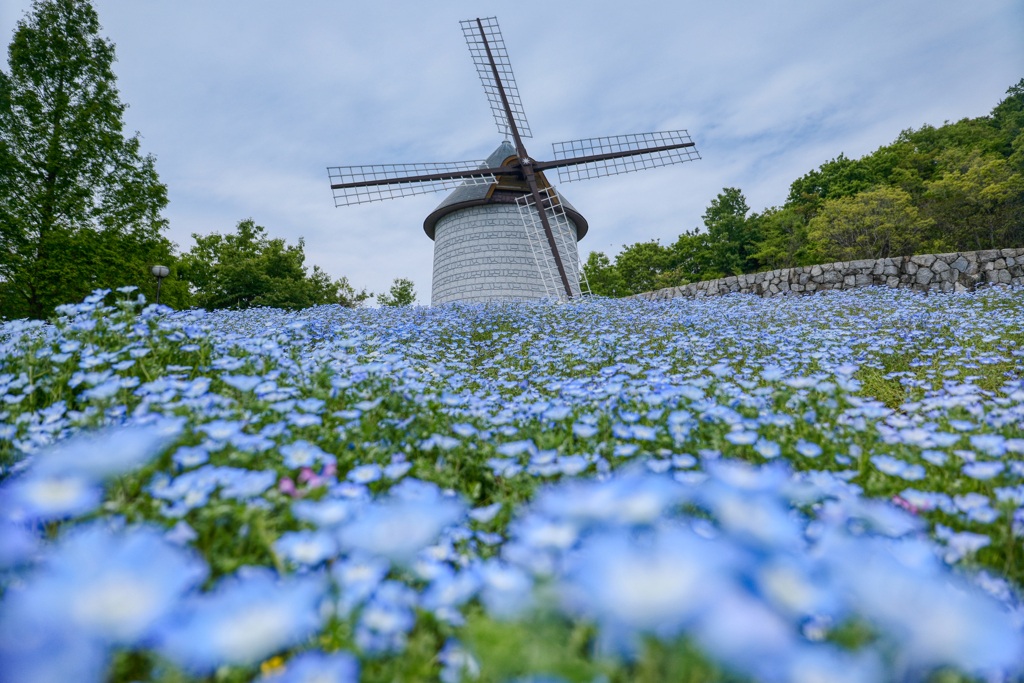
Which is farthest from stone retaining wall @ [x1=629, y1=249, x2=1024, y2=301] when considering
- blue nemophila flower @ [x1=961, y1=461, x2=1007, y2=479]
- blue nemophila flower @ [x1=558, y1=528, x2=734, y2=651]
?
blue nemophila flower @ [x1=558, y1=528, x2=734, y2=651]

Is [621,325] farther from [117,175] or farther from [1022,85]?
[1022,85]

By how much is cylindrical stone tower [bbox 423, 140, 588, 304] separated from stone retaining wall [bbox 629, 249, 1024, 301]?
17.9ft

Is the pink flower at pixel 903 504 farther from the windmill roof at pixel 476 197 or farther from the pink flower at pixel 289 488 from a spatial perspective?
the windmill roof at pixel 476 197

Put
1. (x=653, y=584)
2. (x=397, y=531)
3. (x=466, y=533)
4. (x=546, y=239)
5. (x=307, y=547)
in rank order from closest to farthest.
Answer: (x=653, y=584)
(x=397, y=531)
(x=307, y=547)
(x=466, y=533)
(x=546, y=239)

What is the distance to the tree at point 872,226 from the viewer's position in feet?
63.7

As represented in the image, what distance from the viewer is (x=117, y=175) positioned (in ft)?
46.8

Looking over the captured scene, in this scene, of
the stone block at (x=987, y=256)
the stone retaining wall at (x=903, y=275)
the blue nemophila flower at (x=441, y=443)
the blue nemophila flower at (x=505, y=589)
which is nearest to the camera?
the blue nemophila flower at (x=505, y=589)

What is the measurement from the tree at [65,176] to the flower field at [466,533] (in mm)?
13017

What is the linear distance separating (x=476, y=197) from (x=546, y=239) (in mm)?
2861

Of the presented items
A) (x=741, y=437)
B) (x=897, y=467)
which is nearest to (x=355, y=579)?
(x=741, y=437)

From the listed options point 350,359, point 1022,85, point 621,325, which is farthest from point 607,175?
point 1022,85

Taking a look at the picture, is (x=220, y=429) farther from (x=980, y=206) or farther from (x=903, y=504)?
(x=980, y=206)

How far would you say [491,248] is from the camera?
602 inches

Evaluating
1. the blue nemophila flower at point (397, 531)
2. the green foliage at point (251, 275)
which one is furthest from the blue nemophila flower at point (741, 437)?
the green foliage at point (251, 275)
